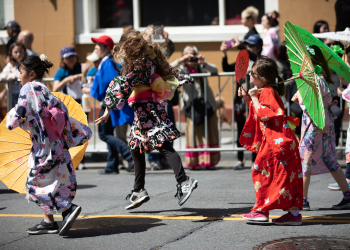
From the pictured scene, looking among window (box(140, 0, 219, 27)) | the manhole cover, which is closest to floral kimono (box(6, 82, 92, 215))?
the manhole cover

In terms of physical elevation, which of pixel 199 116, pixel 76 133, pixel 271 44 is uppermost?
pixel 271 44

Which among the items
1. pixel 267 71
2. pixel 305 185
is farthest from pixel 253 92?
pixel 305 185

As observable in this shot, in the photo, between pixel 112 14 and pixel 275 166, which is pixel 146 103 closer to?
pixel 275 166

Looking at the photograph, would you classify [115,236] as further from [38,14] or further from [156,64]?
[38,14]

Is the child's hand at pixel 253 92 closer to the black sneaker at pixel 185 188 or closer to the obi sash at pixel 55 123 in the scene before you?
the black sneaker at pixel 185 188

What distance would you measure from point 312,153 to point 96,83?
3726mm

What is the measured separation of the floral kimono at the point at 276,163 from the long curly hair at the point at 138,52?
123 cm

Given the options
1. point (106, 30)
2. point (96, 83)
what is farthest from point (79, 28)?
point (96, 83)

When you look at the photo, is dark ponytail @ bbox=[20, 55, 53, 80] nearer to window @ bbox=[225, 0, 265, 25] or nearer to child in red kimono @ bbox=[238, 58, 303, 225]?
child in red kimono @ bbox=[238, 58, 303, 225]

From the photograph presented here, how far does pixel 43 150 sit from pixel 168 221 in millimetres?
1290

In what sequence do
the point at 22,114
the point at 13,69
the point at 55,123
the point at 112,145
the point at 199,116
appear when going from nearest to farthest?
the point at 22,114 → the point at 55,123 → the point at 112,145 → the point at 199,116 → the point at 13,69

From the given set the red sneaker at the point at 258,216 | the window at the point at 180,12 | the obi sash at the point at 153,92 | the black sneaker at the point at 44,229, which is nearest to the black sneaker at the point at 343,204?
the red sneaker at the point at 258,216

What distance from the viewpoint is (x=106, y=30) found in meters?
12.3

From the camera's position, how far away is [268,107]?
4.58 m
